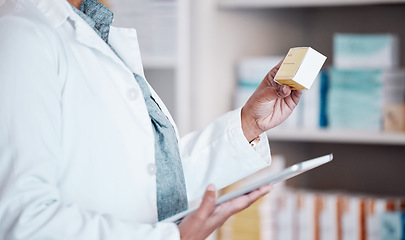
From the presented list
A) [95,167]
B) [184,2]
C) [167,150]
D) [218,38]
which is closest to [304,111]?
[218,38]

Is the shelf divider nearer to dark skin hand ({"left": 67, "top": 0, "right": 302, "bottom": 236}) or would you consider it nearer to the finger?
dark skin hand ({"left": 67, "top": 0, "right": 302, "bottom": 236})

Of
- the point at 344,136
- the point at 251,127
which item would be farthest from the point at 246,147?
the point at 344,136

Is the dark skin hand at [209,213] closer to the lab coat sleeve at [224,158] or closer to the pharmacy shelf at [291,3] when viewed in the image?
the lab coat sleeve at [224,158]

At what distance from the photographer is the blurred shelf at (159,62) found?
86.0 inches

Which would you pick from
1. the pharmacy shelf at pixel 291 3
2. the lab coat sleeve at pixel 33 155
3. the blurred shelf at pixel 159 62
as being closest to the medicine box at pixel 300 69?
the lab coat sleeve at pixel 33 155

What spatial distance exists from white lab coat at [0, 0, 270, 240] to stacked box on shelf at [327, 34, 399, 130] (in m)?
1.18

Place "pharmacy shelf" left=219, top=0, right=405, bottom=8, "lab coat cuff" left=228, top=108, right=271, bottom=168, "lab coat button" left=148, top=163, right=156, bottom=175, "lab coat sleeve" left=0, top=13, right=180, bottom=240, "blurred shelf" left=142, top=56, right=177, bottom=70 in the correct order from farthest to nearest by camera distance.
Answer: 1. "blurred shelf" left=142, top=56, right=177, bottom=70
2. "pharmacy shelf" left=219, top=0, right=405, bottom=8
3. "lab coat cuff" left=228, top=108, right=271, bottom=168
4. "lab coat button" left=148, top=163, right=156, bottom=175
5. "lab coat sleeve" left=0, top=13, right=180, bottom=240

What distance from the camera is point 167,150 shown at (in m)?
1.06

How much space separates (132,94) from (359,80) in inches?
50.3

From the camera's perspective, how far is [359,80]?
82.4 inches

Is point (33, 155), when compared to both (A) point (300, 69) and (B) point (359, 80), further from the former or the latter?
(B) point (359, 80)

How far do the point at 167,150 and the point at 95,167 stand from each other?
0.16 m

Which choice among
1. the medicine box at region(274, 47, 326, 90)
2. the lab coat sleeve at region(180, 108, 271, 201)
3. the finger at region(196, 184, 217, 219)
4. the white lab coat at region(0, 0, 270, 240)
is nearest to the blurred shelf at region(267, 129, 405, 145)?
the lab coat sleeve at region(180, 108, 271, 201)

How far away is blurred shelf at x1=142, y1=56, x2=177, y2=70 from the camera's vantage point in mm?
2186
